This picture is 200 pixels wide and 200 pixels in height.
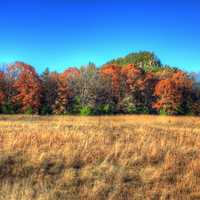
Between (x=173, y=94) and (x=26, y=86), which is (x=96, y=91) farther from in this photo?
(x=173, y=94)

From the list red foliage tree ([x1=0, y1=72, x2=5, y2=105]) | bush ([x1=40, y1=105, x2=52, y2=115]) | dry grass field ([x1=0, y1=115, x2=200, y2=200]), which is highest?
A: red foliage tree ([x1=0, y1=72, x2=5, y2=105])

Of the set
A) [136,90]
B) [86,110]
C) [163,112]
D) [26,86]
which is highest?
[136,90]

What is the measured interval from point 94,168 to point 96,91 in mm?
37629

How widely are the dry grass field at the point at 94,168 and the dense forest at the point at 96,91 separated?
32.4 metres

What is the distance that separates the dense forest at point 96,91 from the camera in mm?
42594

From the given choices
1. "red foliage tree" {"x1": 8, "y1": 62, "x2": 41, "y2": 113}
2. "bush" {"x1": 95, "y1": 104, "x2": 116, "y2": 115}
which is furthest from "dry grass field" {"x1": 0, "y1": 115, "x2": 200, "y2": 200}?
"bush" {"x1": 95, "y1": 104, "x2": 116, "y2": 115}

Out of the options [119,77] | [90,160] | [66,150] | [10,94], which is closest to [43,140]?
[66,150]

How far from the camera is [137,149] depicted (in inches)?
376

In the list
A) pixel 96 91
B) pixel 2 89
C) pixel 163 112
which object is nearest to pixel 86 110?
pixel 96 91

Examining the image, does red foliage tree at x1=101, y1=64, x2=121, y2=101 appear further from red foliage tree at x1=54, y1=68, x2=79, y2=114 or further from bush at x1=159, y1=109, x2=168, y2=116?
bush at x1=159, y1=109, x2=168, y2=116

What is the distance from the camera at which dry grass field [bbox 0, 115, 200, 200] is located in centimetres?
632

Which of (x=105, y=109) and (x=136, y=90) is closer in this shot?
(x=105, y=109)

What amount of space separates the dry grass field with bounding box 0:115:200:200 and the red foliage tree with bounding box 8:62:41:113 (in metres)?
31.7

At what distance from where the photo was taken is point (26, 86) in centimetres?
4256
